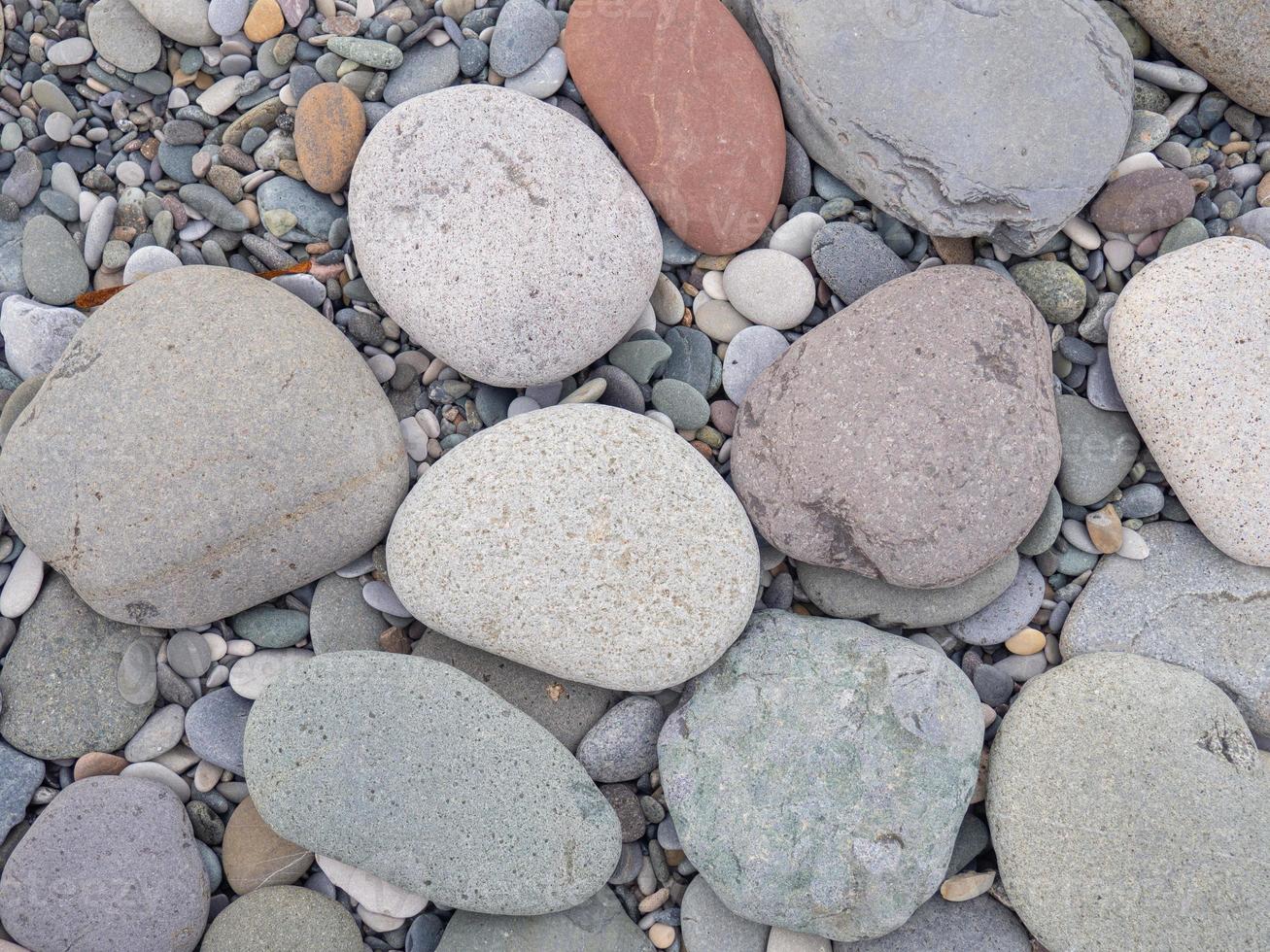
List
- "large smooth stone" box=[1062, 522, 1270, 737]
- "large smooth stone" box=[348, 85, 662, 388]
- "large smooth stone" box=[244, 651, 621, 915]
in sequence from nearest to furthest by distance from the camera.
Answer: "large smooth stone" box=[244, 651, 621, 915], "large smooth stone" box=[348, 85, 662, 388], "large smooth stone" box=[1062, 522, 1270, 737]

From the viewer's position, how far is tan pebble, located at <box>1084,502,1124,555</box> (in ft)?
7.57

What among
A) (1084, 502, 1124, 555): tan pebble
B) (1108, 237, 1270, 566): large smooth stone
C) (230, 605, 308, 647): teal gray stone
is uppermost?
(1108, 237, 1270, 566): large smooth stone

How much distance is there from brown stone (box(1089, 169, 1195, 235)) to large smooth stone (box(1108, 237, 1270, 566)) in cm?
11

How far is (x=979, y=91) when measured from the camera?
2105 mm

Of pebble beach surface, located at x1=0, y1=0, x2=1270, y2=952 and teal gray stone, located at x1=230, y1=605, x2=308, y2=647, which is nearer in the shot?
pebble beach surface, located at x1=0, y1=0, x2=1270, y2=952

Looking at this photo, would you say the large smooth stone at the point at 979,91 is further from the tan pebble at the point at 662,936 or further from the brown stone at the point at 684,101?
the tan pebble at the point at 662,936

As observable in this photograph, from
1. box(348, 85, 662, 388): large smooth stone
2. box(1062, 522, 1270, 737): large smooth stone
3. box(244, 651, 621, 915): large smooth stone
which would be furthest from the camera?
box(1062, 522, 1270, 737): large smooth stone

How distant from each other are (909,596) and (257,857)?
5.65 ft

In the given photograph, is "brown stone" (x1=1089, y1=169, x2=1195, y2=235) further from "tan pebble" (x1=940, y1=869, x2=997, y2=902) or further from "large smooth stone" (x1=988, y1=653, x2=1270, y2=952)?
"tan pebble" (x1=940, y1=869, x2=997, y2=902)

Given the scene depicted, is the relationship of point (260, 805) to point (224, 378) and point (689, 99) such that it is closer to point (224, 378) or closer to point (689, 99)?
point (224, 378)

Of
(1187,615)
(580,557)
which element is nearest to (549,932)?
(580,557)

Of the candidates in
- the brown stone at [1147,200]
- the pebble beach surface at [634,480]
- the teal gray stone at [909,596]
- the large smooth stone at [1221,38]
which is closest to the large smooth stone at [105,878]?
the pebble beach surface at [634,480]

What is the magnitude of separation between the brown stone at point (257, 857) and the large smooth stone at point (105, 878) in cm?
8

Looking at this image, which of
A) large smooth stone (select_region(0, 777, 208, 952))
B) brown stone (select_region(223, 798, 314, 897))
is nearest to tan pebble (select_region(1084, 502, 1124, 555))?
brown stone (select_region(223, 798, 314, 897))
